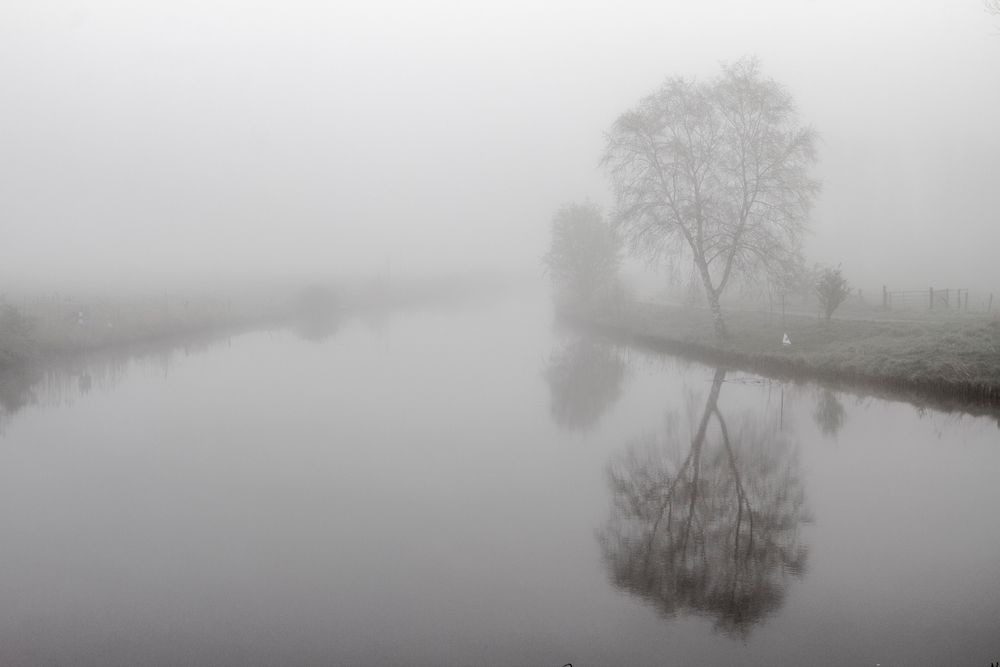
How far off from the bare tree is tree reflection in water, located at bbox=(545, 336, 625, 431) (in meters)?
5.51

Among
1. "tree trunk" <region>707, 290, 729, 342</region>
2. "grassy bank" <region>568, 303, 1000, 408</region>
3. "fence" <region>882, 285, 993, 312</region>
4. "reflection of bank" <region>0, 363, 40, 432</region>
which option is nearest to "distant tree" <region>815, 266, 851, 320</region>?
"grassy bank" <region>568, 303, 1000, 408</region>

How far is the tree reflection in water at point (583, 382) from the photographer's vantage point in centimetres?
1916

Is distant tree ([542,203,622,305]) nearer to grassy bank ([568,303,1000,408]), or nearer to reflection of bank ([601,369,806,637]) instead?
grassy bank ([568,303,1000,408])

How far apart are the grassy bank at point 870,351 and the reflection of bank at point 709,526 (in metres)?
6.93

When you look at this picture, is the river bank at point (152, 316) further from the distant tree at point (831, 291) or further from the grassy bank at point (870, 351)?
the distant tree at point (831, 291)

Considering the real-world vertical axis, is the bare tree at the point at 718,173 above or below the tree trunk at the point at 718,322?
above

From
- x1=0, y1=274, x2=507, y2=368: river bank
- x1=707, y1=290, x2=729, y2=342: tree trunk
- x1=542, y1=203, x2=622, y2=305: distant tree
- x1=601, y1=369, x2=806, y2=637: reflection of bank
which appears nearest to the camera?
x1=601, y1=369, x2=806, y2=637: reflection of bank

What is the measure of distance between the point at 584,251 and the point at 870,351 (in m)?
32.9

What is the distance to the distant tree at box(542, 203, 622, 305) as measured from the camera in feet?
179

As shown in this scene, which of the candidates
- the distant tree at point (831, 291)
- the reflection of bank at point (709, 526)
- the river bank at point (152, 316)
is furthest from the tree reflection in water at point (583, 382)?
the river bank at point (152, 316)

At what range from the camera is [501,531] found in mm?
10586

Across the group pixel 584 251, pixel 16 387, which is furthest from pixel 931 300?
pixel 16 387

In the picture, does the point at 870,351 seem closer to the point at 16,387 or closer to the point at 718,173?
the point at 718,173

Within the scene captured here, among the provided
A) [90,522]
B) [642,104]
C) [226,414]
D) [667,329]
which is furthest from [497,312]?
[90,522]
